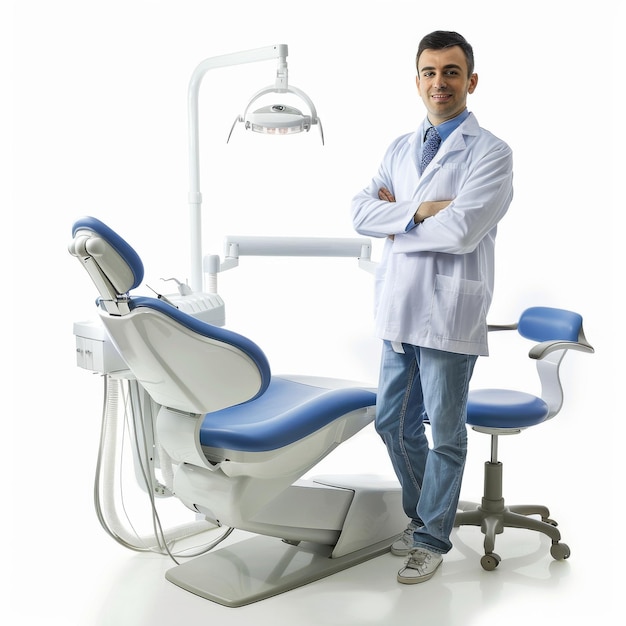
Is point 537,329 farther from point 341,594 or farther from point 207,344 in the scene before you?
point 207,344

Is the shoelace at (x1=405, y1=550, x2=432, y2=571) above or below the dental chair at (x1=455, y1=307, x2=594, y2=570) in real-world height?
below

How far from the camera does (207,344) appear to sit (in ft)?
7.41

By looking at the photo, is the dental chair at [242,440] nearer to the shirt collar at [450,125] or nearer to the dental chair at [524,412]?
the dental chair at [524,412]

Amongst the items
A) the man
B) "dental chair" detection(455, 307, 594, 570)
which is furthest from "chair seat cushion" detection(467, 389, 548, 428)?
the man

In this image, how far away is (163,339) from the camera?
89.0 inches

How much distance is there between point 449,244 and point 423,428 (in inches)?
27.6

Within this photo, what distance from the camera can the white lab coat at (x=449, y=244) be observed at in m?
2.65

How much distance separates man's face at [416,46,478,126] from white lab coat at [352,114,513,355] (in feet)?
0.25

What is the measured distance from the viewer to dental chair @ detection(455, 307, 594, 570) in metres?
2.95

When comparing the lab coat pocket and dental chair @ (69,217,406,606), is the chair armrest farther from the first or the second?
dental chair @ (69,217,406,606)

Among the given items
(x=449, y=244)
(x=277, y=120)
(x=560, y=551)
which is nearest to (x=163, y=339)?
(x=449, y=244)

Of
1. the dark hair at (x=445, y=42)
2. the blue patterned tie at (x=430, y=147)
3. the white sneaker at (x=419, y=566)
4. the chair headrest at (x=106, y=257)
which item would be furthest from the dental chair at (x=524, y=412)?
the chair headrest at (x=106, y=257)

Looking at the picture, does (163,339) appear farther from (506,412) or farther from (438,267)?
(506,412)

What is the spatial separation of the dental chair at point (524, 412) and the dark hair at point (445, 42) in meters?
0.94
